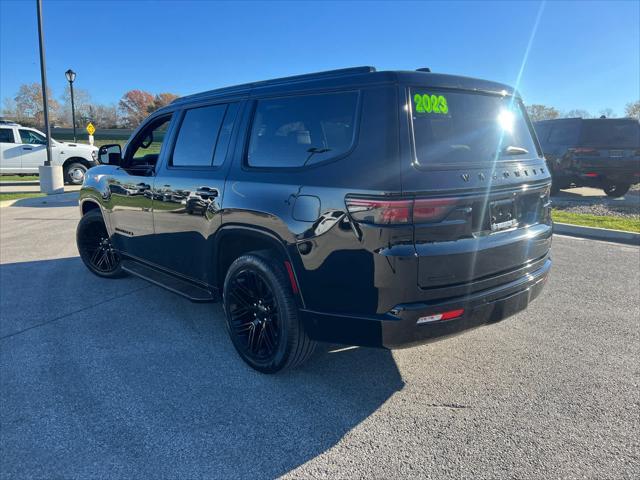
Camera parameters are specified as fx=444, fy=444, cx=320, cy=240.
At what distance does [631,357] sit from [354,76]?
2.89 meters

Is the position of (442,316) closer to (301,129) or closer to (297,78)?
(301,129)

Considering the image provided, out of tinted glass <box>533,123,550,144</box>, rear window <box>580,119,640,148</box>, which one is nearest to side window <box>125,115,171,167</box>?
rear window <box>580,119,640,148</box>

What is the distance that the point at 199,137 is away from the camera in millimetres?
3639

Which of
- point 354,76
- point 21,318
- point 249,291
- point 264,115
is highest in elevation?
point 354,76

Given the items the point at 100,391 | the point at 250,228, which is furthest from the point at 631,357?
the point at 100,391

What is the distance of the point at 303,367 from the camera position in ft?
10.5

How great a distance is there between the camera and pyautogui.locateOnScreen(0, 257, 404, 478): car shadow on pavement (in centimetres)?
227

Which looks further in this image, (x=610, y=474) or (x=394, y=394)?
(x=394, y=394)

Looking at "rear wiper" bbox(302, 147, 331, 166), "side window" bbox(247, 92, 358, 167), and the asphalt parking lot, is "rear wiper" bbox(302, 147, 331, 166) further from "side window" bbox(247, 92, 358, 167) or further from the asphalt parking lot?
the asphalt parking lot

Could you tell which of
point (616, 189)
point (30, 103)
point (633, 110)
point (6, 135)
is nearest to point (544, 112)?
point (633, 110)

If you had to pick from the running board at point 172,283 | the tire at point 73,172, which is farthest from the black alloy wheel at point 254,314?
the tire at point 73,172

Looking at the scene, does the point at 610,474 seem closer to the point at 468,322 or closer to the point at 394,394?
the point at 468,322

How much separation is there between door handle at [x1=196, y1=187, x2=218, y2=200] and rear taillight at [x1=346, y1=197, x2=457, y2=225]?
50.4 inches

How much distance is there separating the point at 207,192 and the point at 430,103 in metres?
1.72
